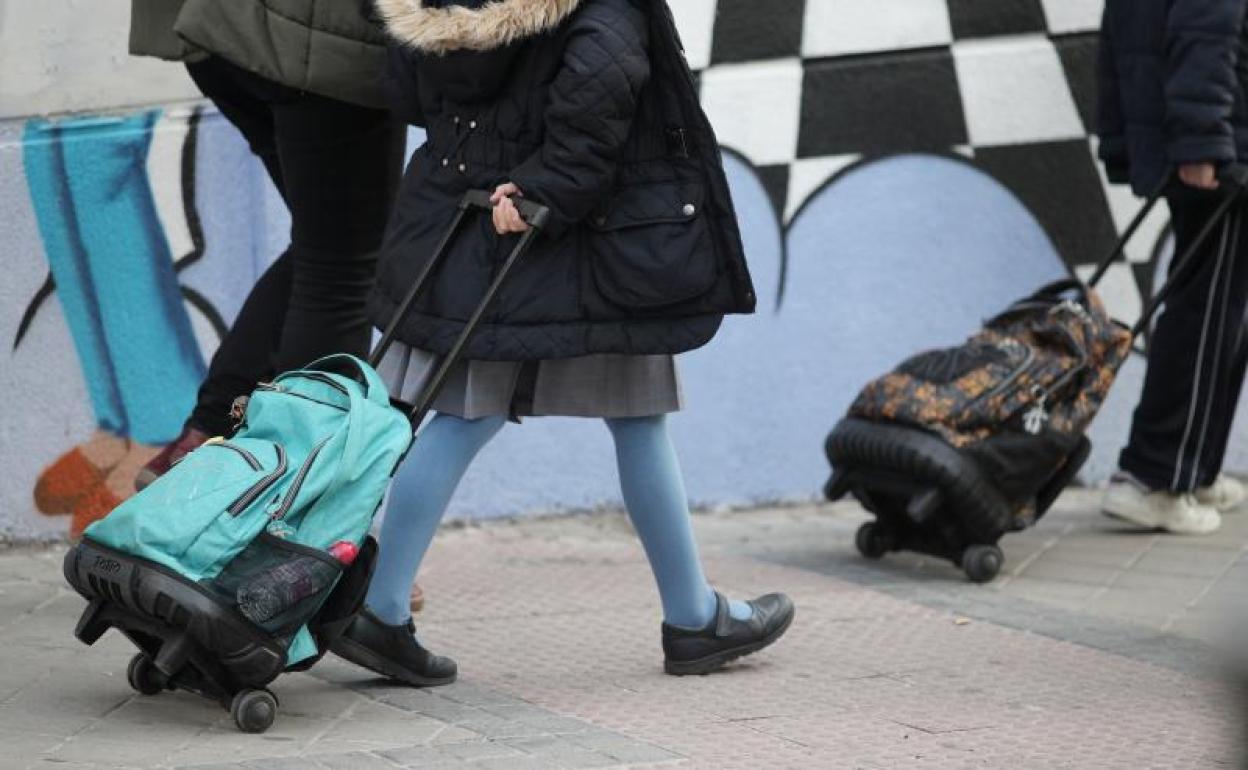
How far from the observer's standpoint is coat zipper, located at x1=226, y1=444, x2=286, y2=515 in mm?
3941

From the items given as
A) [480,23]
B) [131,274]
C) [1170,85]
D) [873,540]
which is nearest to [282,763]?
[480,23]

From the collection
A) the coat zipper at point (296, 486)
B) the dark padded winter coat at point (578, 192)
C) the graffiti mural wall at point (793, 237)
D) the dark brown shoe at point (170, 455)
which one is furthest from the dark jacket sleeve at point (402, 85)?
the graffiti mural wall at point (793, 237)

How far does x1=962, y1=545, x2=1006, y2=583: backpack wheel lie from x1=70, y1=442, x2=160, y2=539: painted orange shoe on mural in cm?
217

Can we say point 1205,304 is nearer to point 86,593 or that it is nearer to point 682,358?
point 682,358

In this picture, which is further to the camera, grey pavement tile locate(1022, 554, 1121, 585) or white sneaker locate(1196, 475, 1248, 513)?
white sneaker locate(1196, 475, 1248, 513)

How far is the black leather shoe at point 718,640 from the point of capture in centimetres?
467

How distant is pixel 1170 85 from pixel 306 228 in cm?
243

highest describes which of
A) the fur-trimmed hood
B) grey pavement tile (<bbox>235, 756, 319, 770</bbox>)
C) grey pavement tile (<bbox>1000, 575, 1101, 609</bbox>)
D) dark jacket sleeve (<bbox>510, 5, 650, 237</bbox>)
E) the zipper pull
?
the fur-trimmed hood

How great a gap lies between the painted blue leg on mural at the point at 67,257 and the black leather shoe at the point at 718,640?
1904 millimetres

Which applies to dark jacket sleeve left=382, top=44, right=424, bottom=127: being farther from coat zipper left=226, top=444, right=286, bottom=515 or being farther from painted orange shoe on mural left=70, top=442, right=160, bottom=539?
painted orange shoe on mural left=70, top=442, right=160, bottom=539

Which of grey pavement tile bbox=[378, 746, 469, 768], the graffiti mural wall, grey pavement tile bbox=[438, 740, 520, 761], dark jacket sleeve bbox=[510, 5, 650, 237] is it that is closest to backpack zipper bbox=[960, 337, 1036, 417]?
the graffiti mural wall

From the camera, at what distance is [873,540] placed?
6.02m

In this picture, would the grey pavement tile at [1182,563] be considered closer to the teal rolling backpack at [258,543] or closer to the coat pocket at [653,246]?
the coat pocket at [653,246]

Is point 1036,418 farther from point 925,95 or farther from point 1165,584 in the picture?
point 925,95
